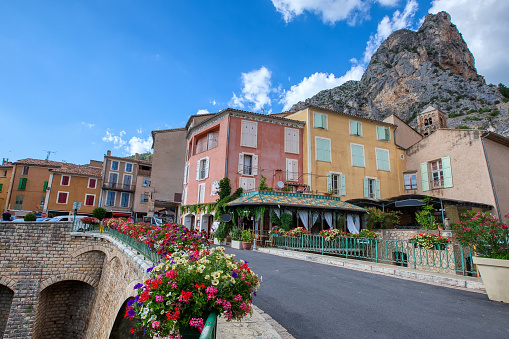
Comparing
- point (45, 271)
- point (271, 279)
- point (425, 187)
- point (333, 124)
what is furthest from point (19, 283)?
point (425, 187)

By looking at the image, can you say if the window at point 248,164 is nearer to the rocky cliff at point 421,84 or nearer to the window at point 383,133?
the window at point 383,133

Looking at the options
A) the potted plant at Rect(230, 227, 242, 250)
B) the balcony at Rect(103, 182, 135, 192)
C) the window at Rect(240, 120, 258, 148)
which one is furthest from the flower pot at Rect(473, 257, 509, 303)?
the balcony at Rect(103, 182, 135, 192)

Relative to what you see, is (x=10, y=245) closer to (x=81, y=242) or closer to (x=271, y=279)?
(x=81, y=242)

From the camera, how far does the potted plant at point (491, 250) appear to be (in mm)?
5020

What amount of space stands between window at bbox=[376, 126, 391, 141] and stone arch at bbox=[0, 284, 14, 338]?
29453 millimetres

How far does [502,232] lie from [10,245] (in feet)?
72.5

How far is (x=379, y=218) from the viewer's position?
70.4 ft

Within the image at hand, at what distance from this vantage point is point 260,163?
77.6 feet

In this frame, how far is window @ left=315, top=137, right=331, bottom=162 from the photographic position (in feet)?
81.0

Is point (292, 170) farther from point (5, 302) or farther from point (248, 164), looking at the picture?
point (5, 302)

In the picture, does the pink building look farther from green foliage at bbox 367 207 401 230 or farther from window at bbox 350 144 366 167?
green foliage at bbox 367 207 401 230

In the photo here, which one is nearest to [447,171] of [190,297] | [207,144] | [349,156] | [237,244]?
[349,156]

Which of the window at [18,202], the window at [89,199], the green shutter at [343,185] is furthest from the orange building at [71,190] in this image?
the green shutter at [343,185]

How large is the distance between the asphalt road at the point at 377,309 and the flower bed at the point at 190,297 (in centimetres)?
155
